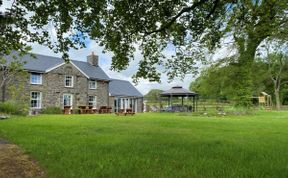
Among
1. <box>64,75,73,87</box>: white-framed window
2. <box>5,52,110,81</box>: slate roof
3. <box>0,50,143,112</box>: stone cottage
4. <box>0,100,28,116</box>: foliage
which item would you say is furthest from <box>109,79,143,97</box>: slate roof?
<box>0,100,28,116</box>: foliage

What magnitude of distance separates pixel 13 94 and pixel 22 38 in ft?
73.1

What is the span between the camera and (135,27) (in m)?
7.96

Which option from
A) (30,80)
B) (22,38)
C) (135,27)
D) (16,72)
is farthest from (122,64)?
(30,80)

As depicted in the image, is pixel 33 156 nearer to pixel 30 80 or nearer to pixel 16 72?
pixel 16 72

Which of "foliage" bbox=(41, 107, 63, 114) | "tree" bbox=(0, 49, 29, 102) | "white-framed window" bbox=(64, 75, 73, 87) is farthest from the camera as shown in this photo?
"white-framed window" bbox=(64, 75, 73, 87)

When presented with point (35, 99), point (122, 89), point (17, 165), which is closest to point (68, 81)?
point (35, 99)

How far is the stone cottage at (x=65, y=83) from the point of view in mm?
31234

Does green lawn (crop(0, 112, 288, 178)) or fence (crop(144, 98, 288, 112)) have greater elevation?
fence (crop(144, 98, 288, 112))

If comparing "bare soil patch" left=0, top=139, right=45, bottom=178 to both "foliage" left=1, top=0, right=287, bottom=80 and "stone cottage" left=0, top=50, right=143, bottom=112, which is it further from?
"stone cottage" left=0, top=50, right=143, bottom=112

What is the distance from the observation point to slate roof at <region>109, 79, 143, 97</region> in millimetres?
40359

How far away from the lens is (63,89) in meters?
33.6

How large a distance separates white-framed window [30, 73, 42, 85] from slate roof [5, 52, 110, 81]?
1.82 ft

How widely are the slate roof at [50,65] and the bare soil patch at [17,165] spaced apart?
2204cm

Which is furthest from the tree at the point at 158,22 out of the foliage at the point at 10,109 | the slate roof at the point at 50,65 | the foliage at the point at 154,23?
the slate roof at the point at 50,65
